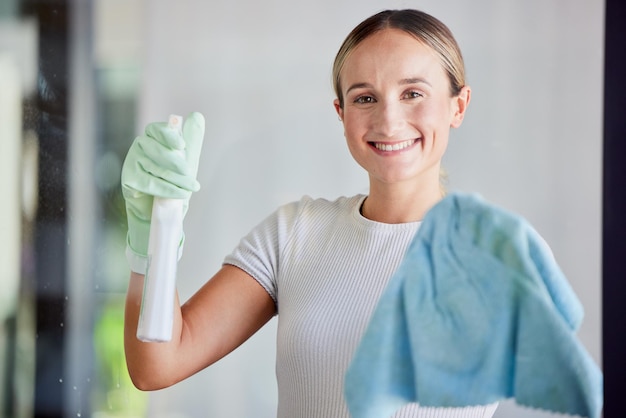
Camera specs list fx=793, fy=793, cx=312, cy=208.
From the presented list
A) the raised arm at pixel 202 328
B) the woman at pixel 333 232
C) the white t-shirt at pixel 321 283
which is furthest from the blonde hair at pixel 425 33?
the raised arm at pixel 202 328

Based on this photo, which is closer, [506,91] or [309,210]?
[506,91]

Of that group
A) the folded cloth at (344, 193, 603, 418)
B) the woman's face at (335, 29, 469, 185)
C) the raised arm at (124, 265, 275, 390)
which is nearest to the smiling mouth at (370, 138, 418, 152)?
the woman's face at (335, 29, 469, 185)

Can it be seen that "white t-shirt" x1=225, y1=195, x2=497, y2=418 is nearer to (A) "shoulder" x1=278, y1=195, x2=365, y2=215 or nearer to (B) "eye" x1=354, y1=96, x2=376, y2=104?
(A) "shoulder" x1=278, y1=195, x2=365, y2=215

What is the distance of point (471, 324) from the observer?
21.8 inches

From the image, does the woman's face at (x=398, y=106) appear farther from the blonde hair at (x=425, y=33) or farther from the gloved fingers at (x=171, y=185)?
the gloved fingers at (x=171, y=185)

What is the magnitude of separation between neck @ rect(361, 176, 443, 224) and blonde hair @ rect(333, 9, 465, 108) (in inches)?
3.6

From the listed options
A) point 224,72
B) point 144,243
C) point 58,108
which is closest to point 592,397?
point 144,243

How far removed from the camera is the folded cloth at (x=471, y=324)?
53cm

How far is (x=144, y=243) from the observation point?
72 centimetres

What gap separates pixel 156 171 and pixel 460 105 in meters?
0.27

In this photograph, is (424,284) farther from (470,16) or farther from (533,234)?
(470,16)

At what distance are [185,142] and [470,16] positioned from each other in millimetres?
280

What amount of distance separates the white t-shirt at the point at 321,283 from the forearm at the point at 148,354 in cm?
11

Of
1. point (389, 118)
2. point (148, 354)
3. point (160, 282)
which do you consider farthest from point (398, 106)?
point (148, 354)
